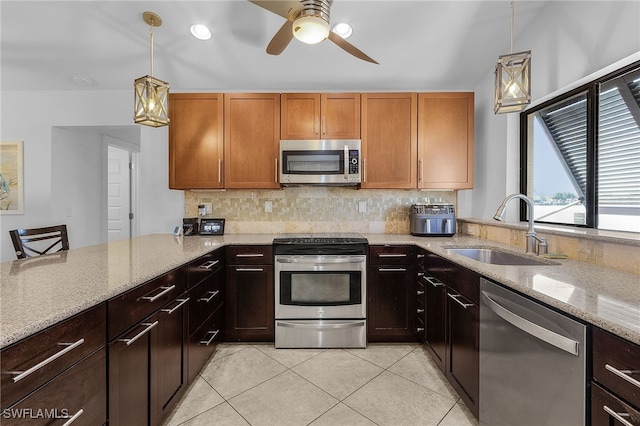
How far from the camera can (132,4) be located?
204 cm

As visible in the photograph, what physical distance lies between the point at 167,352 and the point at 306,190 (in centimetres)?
197

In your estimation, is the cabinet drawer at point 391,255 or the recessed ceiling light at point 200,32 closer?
the recessed ceiling light at point 200,32

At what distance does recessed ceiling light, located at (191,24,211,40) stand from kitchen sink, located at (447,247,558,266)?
256 cm

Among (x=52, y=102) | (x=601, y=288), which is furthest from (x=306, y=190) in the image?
(x=52, y=102)

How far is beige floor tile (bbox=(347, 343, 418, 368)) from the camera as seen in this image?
218 cm

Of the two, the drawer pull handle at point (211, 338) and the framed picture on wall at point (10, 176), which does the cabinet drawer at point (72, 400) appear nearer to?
the drawer pull handle at point (211, 338)

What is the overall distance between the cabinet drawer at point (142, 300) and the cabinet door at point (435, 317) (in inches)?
66.6

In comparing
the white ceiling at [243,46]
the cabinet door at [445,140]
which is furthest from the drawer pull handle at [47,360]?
the cabinet door at [445,140]

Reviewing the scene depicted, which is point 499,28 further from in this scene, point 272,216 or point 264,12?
point 272,216

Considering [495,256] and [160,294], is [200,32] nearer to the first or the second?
[160,294]

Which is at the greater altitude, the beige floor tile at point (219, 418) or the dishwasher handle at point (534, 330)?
the dishwasher handle at point (534, 330)

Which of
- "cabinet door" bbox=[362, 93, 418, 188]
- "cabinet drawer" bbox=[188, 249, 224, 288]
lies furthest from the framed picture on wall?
"cabinet door" bbox=[362, 93, 418, 188]

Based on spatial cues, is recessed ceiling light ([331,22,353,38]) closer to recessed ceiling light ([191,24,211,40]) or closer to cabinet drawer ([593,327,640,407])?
recessed ceiling light ([191,24,211,40])

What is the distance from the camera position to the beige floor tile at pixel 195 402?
1.58 metres
